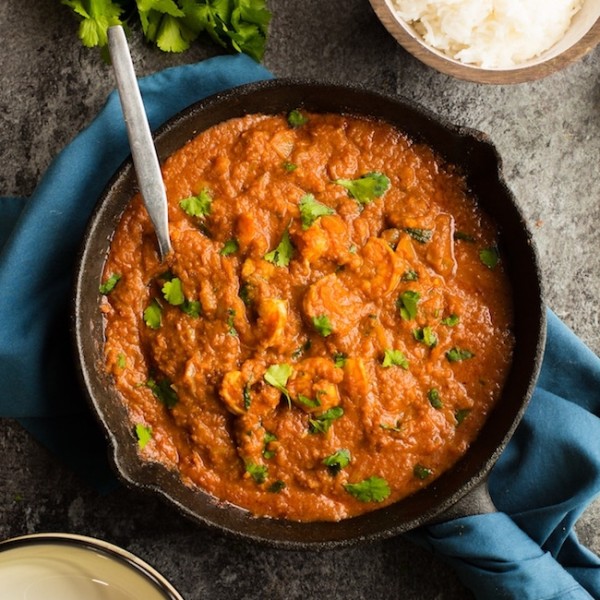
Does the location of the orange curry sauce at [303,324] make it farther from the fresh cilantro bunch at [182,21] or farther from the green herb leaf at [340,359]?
the fresh cilantro bunch at [182,21]

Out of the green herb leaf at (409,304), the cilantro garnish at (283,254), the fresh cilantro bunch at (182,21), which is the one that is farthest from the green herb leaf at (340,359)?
the fresh cilantro bunch at (182,21)

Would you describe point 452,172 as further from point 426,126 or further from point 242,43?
point 242,43

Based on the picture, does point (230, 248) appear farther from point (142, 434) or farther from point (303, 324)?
point (142, 434)

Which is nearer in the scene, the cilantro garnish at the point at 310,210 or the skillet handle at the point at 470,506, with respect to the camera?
the cilantro garnish at the point at 310,210

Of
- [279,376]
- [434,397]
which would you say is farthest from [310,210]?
[434,397]

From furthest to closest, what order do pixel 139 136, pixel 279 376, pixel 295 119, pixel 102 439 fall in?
pixel 102 439
pixel 295 119
pixel 279 376
pixel 139 136

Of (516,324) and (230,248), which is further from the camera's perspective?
(516,324)
